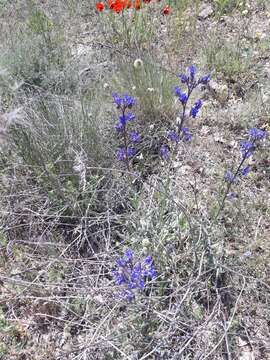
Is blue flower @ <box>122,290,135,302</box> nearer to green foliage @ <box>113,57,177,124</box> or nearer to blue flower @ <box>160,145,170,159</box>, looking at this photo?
blue flower @ <box>160,145,170,159</box>

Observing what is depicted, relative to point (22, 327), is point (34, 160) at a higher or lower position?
higher

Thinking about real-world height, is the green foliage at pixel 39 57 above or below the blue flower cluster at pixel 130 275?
above

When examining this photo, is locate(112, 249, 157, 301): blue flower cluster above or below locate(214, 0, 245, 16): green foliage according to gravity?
below

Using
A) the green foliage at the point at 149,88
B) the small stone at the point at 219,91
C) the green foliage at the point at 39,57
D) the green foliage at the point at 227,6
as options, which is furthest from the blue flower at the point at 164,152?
the green foliage at the point at 227,6

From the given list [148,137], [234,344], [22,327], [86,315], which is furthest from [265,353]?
[148,137]

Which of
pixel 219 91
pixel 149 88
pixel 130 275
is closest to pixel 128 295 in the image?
pixel 130 275

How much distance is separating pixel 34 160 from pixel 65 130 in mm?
269

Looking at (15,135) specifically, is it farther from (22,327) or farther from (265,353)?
(265,353)

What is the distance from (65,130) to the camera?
247 centimetres

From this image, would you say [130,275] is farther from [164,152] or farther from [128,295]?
[164,152]

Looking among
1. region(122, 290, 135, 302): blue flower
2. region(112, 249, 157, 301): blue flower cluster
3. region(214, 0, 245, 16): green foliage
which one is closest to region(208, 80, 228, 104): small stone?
region(214, 0, 245, 16): green foliage

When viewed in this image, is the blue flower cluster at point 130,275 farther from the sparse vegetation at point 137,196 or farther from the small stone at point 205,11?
the small stone at point 205,11

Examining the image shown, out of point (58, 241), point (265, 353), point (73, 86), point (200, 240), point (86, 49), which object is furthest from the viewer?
point (86, 49)

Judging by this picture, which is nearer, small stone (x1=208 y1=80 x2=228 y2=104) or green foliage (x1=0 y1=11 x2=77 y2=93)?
small stone (x1=208 y1=80 x2=228 y2=104)
